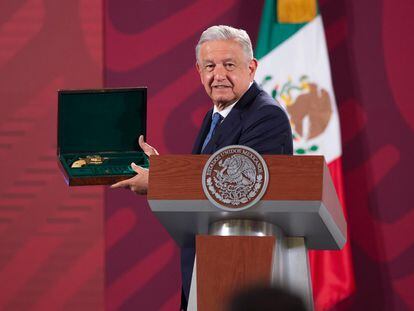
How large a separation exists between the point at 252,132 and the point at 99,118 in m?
0.78

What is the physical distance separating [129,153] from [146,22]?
2017 millimetres

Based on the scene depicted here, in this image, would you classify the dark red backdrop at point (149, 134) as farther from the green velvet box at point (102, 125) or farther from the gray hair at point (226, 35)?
the gray hair at point (226, 35)

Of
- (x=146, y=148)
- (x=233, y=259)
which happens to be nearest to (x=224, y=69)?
(x=146, y=148)

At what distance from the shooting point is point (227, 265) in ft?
8.51

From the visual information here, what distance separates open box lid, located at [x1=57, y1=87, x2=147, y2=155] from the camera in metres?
3.48

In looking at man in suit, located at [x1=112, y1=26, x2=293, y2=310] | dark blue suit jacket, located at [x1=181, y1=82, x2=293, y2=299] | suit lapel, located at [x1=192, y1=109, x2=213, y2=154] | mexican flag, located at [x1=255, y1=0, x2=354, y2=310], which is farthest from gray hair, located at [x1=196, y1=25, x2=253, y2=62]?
mexican flag, located at [x1=255, y1=0, x2=354, y2=310]

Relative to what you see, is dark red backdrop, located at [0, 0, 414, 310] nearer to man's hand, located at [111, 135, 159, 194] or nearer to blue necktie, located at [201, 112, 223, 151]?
blue necktie, located at [201, 112, 223, 151]

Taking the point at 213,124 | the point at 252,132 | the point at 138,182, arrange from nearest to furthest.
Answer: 1. the point at 138,182
2. the point at 252,132
3. the point at 213,124

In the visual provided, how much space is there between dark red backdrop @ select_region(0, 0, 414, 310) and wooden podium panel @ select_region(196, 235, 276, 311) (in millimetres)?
2578

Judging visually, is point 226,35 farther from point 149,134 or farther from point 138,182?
point 149,134

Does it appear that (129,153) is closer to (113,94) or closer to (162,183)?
(113,94)

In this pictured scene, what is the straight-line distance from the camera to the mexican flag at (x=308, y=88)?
16.7 feet

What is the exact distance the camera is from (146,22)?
17.3ft

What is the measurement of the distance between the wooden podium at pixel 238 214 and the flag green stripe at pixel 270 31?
263 cm
